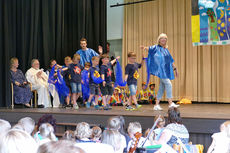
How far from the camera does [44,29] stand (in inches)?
285

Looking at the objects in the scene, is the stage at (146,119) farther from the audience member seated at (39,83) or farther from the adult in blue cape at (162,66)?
the audience member seated at (39,83)

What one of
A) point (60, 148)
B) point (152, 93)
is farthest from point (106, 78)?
point (60, 148)

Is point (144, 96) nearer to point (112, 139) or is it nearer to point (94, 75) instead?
point (94, 75)

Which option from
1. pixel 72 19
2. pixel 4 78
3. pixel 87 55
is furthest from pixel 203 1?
pixel 4 78

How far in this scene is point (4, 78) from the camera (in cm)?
591

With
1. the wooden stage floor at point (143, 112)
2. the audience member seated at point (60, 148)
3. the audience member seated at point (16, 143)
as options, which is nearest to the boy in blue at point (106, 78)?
the wooden stage floor at point (143, 112)

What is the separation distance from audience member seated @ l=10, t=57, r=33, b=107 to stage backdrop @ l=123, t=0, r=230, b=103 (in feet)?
14.6

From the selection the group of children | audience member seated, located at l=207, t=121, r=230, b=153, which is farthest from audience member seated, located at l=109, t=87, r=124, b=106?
audience member seated, located at l=207, t=121, r=230, b=153

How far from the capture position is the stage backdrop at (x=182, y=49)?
874cm

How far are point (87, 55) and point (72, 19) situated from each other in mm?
1793

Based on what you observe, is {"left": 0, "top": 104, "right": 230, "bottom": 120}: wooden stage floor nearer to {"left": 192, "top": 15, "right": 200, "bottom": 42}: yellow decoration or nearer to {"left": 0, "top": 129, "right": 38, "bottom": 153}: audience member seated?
{"left": 192, "top": 15, "right": 200, "bottom": 42}: yellow decoration

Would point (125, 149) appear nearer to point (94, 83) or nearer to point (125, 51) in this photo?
point (94, 83)

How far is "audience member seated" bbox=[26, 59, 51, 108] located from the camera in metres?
6.52

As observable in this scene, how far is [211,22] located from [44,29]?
13.2 feet
